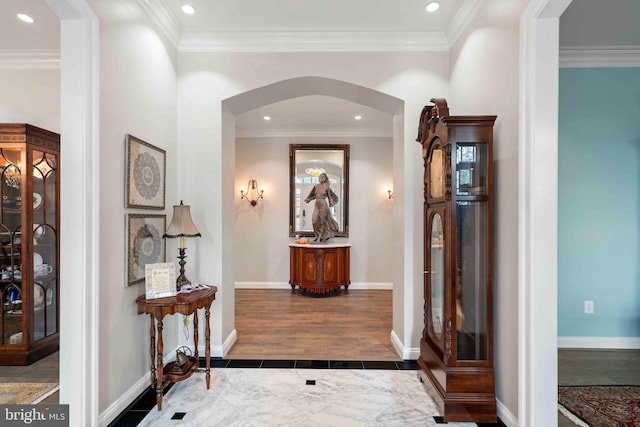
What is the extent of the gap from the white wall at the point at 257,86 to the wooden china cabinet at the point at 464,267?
0.69 meters

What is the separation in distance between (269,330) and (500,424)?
2491 mm

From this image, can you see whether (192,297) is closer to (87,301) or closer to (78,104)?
(87,301)

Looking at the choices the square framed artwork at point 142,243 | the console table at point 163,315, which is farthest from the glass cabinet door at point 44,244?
the console table at point 163,315

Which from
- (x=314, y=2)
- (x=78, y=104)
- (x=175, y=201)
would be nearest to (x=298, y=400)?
(x=175, y=201)

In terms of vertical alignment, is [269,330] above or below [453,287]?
below

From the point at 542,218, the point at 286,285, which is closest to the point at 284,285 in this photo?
the point at 286,285

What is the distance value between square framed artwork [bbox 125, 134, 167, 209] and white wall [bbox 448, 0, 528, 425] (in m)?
2.65

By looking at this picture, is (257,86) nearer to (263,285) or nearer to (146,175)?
(146,175)

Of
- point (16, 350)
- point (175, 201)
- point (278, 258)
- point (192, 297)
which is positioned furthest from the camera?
point (278, 258)

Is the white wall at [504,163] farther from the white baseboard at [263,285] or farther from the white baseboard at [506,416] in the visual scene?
the white baseboard at [263,285]

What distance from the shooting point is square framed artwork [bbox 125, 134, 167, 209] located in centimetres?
227

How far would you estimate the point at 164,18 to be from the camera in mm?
2646

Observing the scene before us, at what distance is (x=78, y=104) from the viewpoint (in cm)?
181

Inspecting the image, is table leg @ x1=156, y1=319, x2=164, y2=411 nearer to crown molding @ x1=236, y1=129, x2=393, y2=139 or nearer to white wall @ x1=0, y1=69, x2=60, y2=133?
white wall @ x1=0, y1=69, x2=60, y2=133
